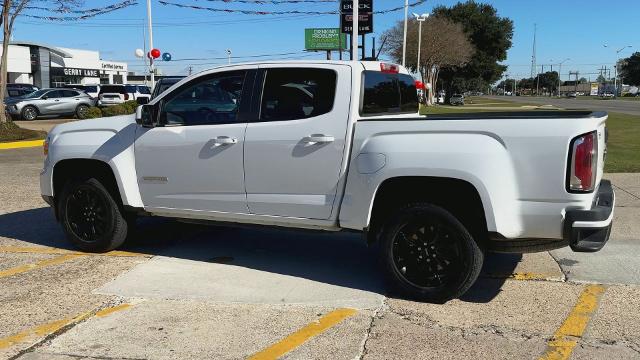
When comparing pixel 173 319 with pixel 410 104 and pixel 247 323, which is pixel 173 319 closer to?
pixel 247 323

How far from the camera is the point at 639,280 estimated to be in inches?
194

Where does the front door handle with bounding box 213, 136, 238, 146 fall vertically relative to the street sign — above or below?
below

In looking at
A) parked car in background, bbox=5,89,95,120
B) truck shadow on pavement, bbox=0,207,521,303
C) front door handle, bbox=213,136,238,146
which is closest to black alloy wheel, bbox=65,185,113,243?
truck shadow on pavement, bbox=0,207,521,303

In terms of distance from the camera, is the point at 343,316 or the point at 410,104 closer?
the point at 343,316

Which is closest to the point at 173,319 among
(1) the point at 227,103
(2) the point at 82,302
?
(2) the point at 82,302

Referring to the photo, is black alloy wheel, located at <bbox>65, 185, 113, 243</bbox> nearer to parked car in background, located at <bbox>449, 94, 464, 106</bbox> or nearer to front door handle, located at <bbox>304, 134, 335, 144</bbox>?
front door handle, located at <bbox>304, 134, 335, 144</bbox>

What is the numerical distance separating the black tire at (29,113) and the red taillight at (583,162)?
26770mm

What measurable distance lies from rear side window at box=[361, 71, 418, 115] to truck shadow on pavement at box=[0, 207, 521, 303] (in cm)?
125

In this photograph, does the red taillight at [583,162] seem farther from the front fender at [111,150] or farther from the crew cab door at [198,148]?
the front fender at [111,150]

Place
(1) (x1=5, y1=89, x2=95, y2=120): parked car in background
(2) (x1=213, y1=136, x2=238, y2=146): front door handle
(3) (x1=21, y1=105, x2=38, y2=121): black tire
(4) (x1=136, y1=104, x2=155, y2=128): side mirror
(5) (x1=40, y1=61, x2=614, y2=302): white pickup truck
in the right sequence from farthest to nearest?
(3) (x1=21, y1=105, x2=38, y2=121): black tire, (1) (x1=5, y1=89, x2=95, y2=120): parked car in background, (4) (x1=136, y1=104, x2=155, y2=128): side mirror, (2) (x1=213, y1=136, x2=238, y2=146): front door handle, (5) (x1=40, y1=61, x2=614, y2=302): white pickup truck

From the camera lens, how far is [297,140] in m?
4.72

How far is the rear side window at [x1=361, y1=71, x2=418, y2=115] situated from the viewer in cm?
483

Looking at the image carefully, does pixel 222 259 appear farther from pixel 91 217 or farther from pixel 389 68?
pixel 389 68

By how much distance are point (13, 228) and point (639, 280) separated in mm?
6793
